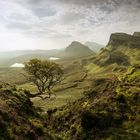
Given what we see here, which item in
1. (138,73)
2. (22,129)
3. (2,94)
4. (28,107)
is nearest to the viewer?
(22,129)

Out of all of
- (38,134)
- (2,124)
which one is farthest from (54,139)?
(2,124)

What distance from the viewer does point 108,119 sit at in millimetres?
40531

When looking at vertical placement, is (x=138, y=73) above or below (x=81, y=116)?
above

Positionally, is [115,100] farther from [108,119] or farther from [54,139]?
[54,139]

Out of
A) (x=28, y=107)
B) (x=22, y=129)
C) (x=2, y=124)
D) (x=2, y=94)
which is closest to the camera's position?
(x=2, y=124)

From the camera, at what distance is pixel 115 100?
44531mm

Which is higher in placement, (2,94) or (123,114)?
(2,94)

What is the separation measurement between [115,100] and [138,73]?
1333cm

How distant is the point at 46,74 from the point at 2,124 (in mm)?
84349

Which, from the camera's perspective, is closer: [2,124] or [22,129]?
[2,124]

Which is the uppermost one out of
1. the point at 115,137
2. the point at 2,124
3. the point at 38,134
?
the point at 2,124

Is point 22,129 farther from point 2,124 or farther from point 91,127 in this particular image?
point 91,127

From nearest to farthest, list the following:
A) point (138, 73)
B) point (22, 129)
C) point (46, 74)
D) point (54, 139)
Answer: point (22, 129) → point (54, 139) → point (138, 73) → point (46, 74)

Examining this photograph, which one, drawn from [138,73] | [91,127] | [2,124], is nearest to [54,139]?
[91,127]
